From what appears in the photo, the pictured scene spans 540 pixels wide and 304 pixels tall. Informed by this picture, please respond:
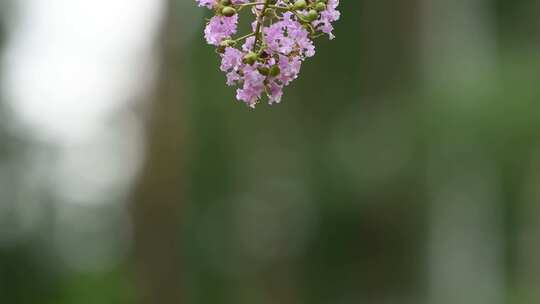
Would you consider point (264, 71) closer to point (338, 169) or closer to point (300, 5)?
point (300, 5)

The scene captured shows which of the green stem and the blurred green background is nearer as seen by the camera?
the green stem

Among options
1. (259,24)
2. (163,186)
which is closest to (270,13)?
(259,24)

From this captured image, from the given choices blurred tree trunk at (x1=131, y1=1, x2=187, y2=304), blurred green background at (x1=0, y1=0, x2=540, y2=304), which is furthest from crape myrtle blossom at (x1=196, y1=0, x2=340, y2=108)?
blurred tree trunk at (x1=131, y1=1, x2=187, y2=304)

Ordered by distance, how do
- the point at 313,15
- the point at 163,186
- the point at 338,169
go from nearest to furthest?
the point at 313,15 → the point at 338,169 → the point at 163,186

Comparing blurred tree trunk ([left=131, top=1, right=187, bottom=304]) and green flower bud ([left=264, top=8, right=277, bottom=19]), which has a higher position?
green flower bud ([left=264, top=8, right=277, bottom=19])

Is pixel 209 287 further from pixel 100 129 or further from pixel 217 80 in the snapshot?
pixel 100 129

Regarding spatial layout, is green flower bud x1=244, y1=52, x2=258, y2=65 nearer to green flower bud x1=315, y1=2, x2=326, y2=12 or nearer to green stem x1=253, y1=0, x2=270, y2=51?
green stem x1=253, y1=0, x2=270, y2=51

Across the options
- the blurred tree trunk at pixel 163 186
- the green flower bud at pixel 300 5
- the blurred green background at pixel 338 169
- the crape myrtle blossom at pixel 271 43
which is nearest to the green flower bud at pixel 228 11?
the crape myrtle blossom at pixel 271 43

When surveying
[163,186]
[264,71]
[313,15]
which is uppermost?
[313,15]

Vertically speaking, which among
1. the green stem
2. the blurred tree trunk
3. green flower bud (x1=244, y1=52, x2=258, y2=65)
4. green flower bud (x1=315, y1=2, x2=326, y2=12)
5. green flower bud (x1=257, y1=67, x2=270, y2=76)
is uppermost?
green flower bud (x1=315, y1=2, x2=326, y2=12)
